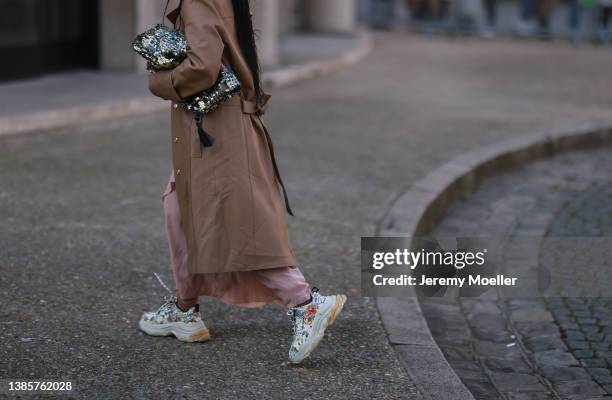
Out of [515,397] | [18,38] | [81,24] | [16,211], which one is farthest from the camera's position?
[81,24]

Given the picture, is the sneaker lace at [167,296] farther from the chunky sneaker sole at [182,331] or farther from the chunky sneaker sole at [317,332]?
the chunky sneaker sole at [317,332]

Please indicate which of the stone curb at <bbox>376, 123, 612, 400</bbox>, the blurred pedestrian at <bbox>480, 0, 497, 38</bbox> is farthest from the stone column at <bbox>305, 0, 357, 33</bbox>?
the stone curb at <bbox>376, 123, 612, 400</bbox>

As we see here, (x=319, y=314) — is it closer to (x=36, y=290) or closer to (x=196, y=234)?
(x=196, y=234)

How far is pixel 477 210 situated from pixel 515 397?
10.9 ft

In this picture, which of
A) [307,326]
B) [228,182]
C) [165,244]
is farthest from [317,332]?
[165,244]

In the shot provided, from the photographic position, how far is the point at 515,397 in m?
4.43

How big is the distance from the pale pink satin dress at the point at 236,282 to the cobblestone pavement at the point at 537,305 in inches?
39.0

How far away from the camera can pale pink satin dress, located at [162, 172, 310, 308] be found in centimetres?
412

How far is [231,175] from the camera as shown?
3959 mm

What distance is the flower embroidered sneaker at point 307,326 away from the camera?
13.4ft

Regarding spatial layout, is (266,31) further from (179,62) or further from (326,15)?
(179,62)

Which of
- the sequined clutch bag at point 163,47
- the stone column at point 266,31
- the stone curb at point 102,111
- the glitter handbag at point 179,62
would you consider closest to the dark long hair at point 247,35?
the glitter handbag at point 179,62

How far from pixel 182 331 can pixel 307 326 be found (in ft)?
1.86

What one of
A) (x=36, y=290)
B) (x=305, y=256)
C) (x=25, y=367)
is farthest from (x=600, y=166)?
(x=25, y=367)
